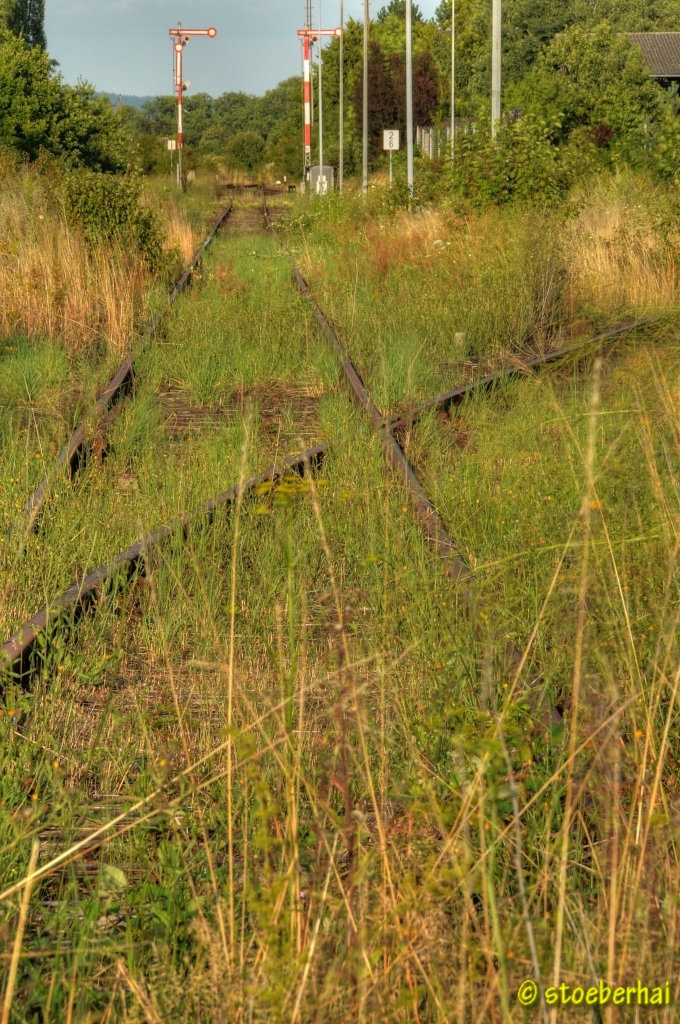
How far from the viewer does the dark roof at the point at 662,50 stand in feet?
199

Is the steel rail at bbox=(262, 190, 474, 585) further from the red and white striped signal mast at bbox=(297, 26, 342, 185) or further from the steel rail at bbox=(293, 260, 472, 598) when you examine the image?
the red and white striped signal mast at bbox=(297, 26, 342, 185)

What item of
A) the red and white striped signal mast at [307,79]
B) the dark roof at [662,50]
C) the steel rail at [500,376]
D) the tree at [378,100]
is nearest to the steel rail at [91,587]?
the steel rail at [500,376]

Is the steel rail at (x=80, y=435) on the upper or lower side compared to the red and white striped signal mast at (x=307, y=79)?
lower

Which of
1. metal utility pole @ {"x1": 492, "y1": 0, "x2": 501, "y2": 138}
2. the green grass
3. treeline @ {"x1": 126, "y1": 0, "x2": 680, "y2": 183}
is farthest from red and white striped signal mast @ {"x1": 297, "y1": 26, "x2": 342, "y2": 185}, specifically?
the green grass

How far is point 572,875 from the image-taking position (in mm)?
2533

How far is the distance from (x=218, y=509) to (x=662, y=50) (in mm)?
66107

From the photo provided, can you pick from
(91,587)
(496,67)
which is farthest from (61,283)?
(496,67)

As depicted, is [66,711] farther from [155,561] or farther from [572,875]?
[572,875]

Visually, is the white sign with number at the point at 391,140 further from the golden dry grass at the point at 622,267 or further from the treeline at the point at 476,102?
the golden dry grass at the point at 622,267

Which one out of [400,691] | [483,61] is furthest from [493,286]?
[483,61]

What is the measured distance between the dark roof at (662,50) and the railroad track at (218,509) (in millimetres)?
56503

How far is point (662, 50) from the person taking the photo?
64.4 meters

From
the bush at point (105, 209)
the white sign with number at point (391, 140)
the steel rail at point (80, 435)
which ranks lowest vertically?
the steel rail at point (80, 435)

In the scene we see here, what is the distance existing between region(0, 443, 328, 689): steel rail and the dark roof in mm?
59652
